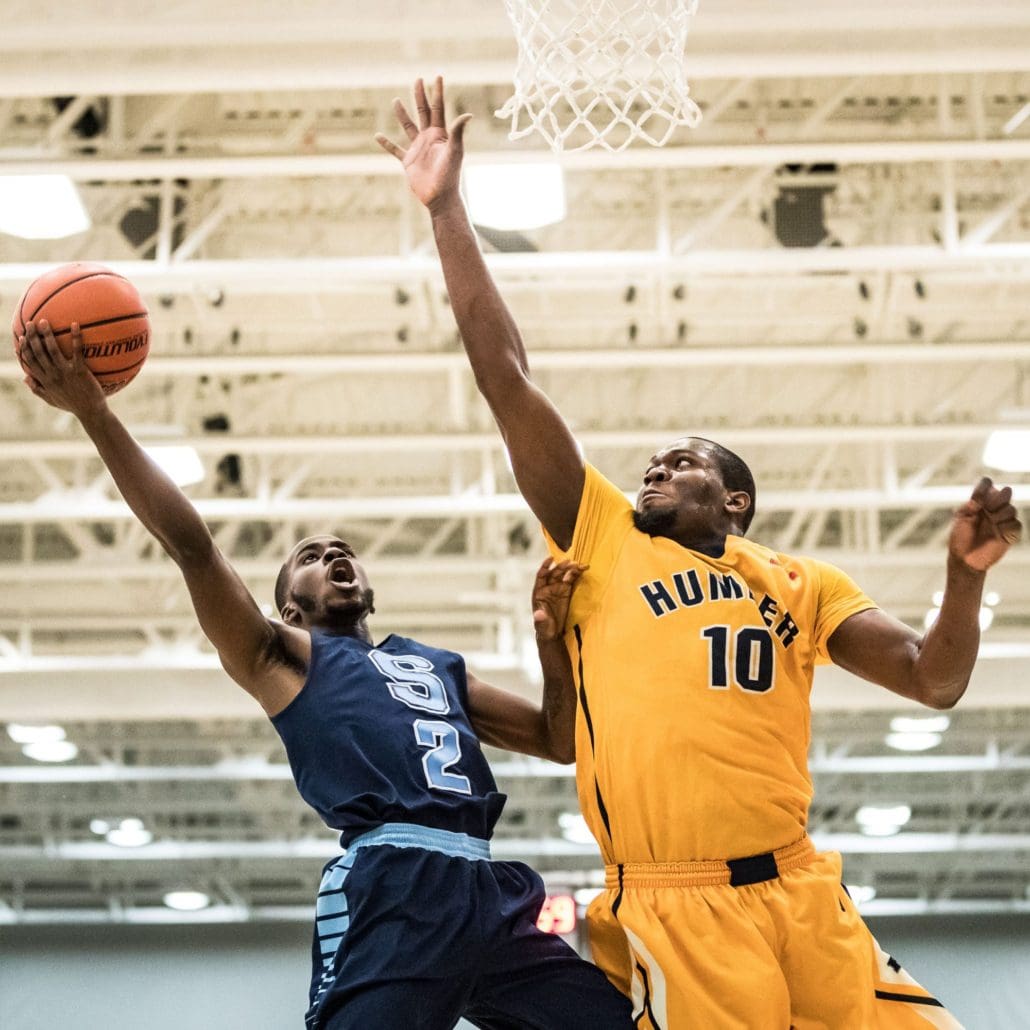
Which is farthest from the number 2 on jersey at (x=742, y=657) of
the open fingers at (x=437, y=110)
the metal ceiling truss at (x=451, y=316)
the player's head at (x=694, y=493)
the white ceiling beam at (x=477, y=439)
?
the white ceiling beam at (x=477, y=439)

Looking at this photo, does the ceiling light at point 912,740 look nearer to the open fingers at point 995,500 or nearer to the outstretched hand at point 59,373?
the open fingers at point 995,500

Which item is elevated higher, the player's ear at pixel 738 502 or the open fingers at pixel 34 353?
the open fingers at pixel 34 353

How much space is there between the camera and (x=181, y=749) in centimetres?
1767

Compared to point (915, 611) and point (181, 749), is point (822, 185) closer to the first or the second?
point (915, 611)

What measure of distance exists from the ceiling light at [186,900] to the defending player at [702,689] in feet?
64.7

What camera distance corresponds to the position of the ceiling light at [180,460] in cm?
1124

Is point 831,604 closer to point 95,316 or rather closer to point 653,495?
point 653,495

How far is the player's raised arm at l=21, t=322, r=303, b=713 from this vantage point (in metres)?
4.16

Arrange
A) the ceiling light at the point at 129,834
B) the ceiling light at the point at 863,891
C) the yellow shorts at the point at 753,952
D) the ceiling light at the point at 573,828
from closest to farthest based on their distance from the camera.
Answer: the yellow shorts at the point at 753,952 → the ceiling light at the point at 573,828 → the ceiling light at the point at 129,834 → the ceiling light at the point at 863,891

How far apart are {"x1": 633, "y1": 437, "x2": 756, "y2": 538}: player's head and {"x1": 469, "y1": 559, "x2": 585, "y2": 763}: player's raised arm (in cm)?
28

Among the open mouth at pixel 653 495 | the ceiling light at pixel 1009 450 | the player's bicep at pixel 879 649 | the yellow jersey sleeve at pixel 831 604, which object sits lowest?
the player's bicep at pixel 879 649

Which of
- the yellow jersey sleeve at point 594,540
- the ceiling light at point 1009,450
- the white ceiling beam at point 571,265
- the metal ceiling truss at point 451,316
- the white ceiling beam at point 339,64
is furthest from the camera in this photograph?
the ceiling light at point 1009,450

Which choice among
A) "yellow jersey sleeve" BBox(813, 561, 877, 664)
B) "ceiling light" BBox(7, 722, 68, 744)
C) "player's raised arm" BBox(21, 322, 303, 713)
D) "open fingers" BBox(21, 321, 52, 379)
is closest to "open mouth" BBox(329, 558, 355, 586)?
"player's raised arm" BBox(21, 322, 303, 713)

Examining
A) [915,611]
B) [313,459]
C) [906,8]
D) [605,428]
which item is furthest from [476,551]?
[906,8]
